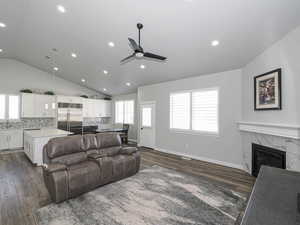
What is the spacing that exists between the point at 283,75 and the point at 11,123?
9.37 m

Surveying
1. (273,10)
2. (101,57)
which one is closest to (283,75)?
(273,10)

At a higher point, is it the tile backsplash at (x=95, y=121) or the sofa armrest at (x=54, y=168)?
the tile backsplash at (x=95, y=121)

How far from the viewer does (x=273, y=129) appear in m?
2.99

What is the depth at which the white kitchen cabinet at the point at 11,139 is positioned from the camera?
20.0 feet

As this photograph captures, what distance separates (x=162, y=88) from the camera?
6125 millimetres

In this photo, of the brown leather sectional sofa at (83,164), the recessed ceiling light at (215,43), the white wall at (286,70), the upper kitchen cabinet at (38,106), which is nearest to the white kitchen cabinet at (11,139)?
the upper kitchen cabinet at (38,106)

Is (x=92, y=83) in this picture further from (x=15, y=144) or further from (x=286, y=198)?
(x=286, y=198)

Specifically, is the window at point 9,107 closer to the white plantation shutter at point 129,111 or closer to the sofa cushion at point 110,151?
the white plantation shutter at point 129,111

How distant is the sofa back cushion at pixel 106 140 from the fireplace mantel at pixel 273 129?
3.34m

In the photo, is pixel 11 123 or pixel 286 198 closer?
pixel 286 198

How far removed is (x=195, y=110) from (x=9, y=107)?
25.3 feet

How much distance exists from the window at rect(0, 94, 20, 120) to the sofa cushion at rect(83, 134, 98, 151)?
209 inches

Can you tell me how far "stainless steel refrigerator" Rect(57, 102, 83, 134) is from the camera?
23.1 ft

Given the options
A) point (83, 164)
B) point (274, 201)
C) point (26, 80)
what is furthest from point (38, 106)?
point (274, 201)
